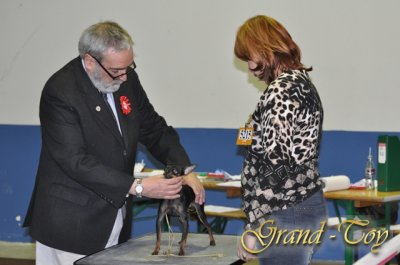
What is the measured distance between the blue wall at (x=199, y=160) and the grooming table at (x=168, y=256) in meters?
2.06

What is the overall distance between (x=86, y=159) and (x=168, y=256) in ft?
1.62

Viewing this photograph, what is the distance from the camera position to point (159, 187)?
9.16 ft

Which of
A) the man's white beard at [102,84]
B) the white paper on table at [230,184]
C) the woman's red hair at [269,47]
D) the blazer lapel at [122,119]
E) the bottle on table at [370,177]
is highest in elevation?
the woman's red hair at [269,47]

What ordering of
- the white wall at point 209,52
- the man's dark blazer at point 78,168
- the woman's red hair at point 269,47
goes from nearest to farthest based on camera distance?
the woman's red hair at point 269,47 → the man's dark blazer at point 78,168 → the white wall at point 209,52

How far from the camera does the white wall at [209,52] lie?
5.62 metres

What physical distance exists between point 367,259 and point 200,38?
188 inches

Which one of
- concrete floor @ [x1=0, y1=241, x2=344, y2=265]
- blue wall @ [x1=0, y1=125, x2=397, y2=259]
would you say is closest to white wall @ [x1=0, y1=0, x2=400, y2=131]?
blue wall @ [x1=0, y1=125, x2=397, y2=259]

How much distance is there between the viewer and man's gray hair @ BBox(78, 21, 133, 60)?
280 cm

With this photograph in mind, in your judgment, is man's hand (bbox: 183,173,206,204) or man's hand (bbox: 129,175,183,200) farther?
man's hand (bbox: 183,173,206,204)

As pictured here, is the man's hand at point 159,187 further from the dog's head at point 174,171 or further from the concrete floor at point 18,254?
the concrete floor at point 18,254

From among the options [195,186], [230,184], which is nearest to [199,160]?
[230,184]

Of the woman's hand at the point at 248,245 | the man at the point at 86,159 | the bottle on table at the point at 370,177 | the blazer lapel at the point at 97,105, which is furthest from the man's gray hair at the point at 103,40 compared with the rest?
the bottle on table at the point at 370,177

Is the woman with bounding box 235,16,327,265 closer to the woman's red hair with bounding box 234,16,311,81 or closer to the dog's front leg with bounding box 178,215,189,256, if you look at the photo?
the woman's red hair with bounding box 234,16,311,81

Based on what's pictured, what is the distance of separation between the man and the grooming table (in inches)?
5.3
